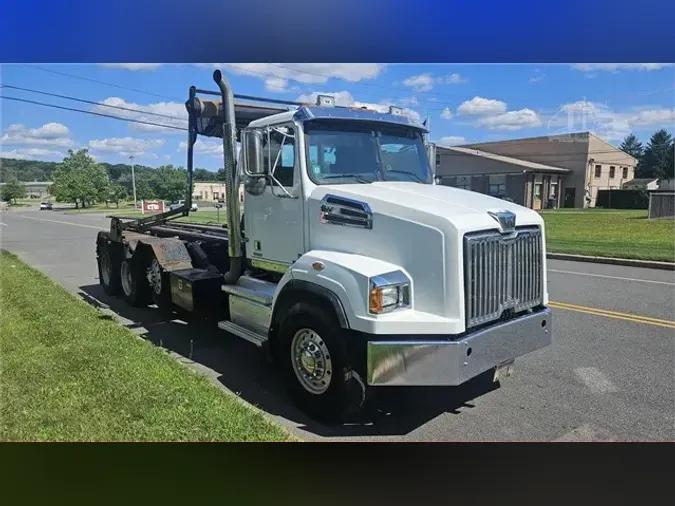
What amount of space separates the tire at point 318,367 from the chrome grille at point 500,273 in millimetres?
1007

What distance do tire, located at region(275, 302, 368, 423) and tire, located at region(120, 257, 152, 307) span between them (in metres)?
4.33

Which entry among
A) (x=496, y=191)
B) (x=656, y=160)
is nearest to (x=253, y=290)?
(x=496, y=191)

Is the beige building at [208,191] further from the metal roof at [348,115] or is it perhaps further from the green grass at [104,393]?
the green grass at [104,393]

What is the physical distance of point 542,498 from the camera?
320 centimetres

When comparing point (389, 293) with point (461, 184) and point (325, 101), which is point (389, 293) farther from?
point (461, 184)

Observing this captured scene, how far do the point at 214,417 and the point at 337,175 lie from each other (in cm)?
232

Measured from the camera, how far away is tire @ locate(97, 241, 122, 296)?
912cm

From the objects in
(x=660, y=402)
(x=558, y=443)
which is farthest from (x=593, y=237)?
(x=558, y=443)

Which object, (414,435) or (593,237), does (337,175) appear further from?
(593,237)

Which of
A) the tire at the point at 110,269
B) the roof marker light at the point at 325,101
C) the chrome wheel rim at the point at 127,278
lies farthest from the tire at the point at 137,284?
the roof marker light at the point at 325,101

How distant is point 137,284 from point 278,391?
4266mm

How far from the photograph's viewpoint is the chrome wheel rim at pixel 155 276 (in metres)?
7.32

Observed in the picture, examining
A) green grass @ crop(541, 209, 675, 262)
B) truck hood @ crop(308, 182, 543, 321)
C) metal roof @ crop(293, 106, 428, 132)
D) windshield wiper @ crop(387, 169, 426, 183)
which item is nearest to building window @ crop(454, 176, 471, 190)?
windshield wiper @ crop(387, 169, 426, 183)

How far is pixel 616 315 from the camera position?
7.28 metres
